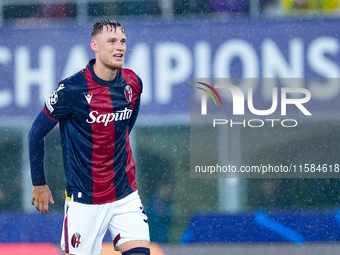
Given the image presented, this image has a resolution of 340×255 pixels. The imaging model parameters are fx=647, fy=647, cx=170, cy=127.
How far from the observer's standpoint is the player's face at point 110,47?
13.6 feet

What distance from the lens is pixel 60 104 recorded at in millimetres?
4066

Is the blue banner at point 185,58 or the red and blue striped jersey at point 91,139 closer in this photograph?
the red and blue striped jersey at point 91,139

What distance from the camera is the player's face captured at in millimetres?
4137

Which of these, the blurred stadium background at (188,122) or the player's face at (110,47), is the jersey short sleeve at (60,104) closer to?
the player's face at (110,47)

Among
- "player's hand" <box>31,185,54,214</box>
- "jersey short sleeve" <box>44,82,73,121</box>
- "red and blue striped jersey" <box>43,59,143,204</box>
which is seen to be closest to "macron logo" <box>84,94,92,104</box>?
"red and blue striped jersey" <box>43,59,143,204</box>

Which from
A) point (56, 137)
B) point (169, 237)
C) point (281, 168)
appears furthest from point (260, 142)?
point (56, 137)

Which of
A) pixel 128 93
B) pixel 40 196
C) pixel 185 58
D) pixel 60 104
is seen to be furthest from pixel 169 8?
pixel 40 196

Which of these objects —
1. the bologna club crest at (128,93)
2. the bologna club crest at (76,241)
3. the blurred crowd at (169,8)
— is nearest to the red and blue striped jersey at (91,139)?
the bologna club crest at (128,93)

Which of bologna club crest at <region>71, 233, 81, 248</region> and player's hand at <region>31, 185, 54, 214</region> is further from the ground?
player's hand at <region>31, 185, 54, 214</region>

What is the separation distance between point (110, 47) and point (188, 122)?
9.25 feet

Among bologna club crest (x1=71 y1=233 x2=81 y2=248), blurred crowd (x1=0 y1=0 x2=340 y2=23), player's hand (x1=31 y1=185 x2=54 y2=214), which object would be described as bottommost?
bologna club crest (x1=71 y1=233 x2=81 y2=248)

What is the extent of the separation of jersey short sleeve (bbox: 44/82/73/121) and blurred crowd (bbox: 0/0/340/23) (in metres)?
3.12

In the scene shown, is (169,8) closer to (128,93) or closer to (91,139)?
(128,93)

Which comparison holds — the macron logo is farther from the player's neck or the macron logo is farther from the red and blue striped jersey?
the player's neck
